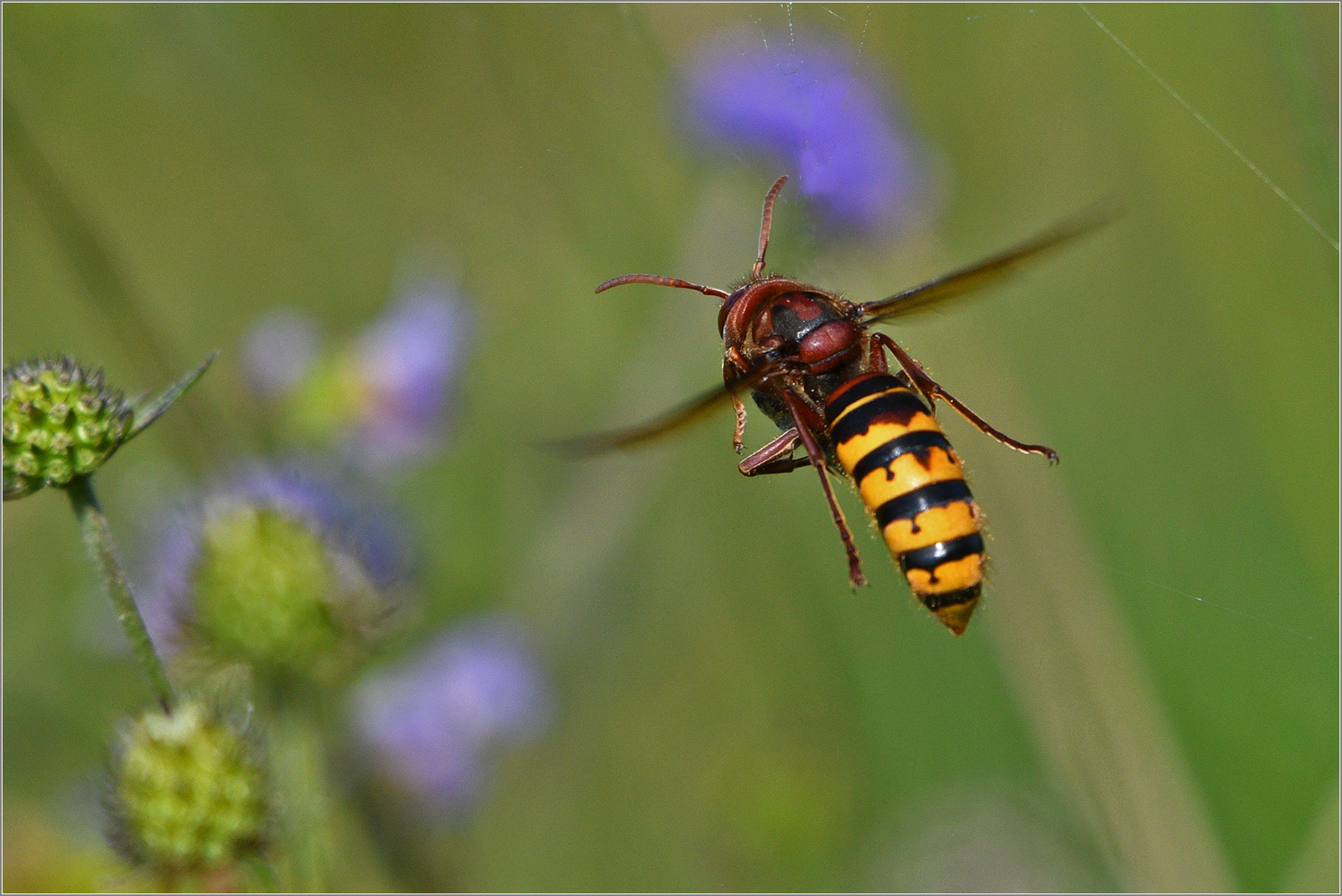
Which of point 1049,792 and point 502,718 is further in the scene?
point 1049,792

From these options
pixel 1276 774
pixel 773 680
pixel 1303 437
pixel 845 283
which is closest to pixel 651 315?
pixel 845 283

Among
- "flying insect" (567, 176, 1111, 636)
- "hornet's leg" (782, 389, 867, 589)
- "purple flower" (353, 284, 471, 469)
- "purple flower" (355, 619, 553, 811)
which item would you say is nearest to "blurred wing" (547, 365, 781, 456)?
"flying insect" (567, 176, 1111, 636)

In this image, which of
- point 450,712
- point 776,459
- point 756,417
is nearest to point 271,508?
point 450,712

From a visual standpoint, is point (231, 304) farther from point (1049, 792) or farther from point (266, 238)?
point (1049, 792)

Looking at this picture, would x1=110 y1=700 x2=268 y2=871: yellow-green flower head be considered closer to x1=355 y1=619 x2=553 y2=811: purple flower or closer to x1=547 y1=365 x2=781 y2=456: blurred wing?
x1=547 y1=365 x2=781 y2=456: blurred wing

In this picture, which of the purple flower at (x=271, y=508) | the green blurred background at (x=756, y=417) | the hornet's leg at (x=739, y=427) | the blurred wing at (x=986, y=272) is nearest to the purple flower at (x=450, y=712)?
the green blurred background at (x=756, y=417)

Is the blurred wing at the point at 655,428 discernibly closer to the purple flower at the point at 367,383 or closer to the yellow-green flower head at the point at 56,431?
the yellow-green flower head at the point at 56,431

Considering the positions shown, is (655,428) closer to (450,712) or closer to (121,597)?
(121,597)
